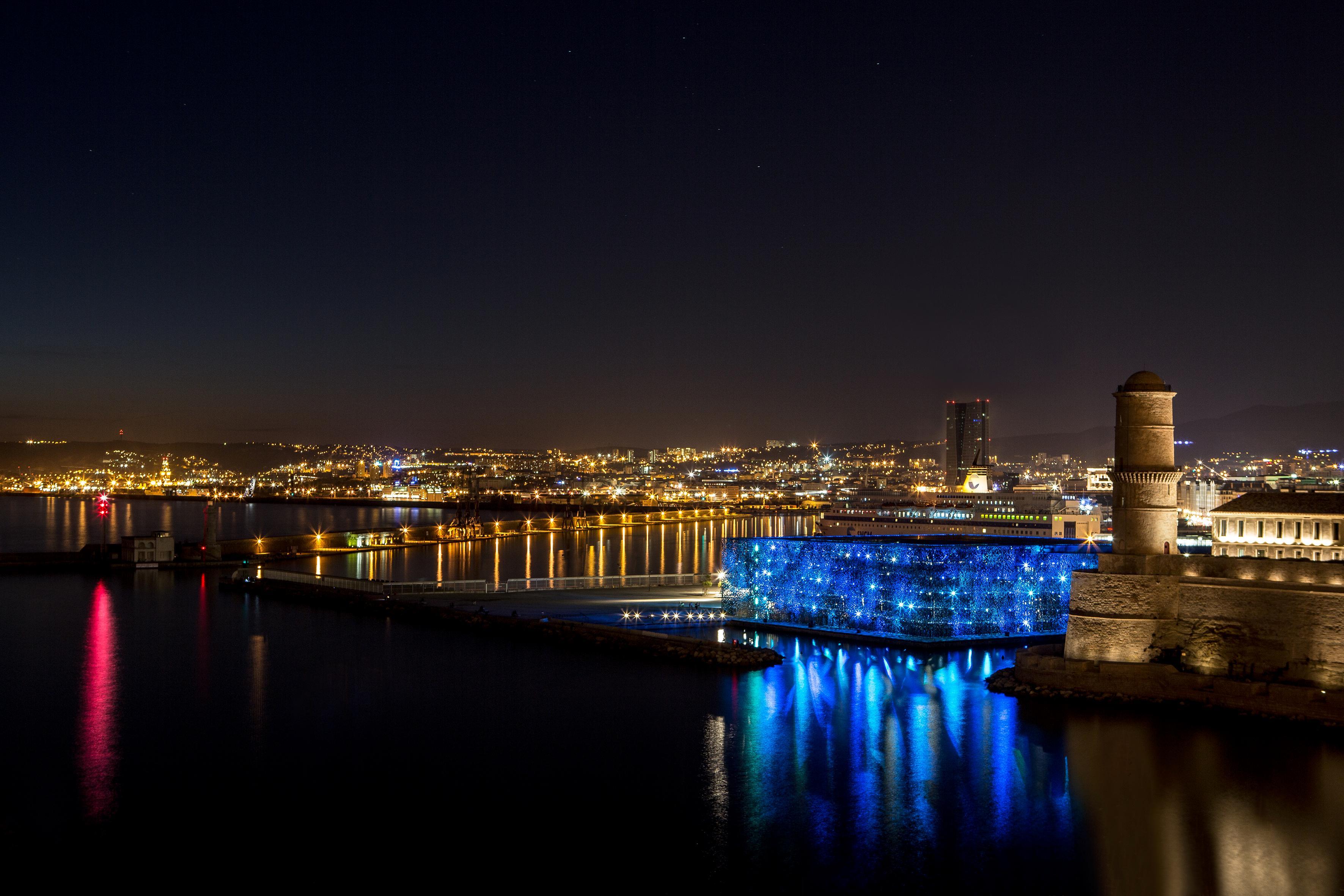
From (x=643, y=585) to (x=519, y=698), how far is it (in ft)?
27.0

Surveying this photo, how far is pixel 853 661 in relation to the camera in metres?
12.8

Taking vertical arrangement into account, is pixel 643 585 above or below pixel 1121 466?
below

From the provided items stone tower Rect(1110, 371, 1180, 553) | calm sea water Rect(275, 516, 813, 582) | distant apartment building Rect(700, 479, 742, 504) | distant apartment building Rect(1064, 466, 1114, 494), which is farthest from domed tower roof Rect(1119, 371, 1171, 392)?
distant apartment building Rect(700, 479, 742, 504)

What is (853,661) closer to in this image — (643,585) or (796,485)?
(643,585)

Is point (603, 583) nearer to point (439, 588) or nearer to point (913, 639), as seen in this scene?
point (439, 588)

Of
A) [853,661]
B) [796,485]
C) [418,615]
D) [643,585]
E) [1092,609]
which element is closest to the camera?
[1092,609]

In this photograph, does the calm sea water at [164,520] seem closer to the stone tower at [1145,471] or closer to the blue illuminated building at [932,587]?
the blue illuminated building at [932,587]

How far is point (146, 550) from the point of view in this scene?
2375cm

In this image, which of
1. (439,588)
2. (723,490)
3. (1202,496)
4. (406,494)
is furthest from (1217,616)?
(406,494)

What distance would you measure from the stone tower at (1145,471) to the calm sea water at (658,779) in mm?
1794

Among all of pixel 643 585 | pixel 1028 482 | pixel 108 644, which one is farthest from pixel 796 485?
pixel 108 644

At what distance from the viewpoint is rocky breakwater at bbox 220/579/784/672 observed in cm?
1274

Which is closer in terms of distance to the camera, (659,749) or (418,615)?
(659,749)

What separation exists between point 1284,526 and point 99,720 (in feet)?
44.6
